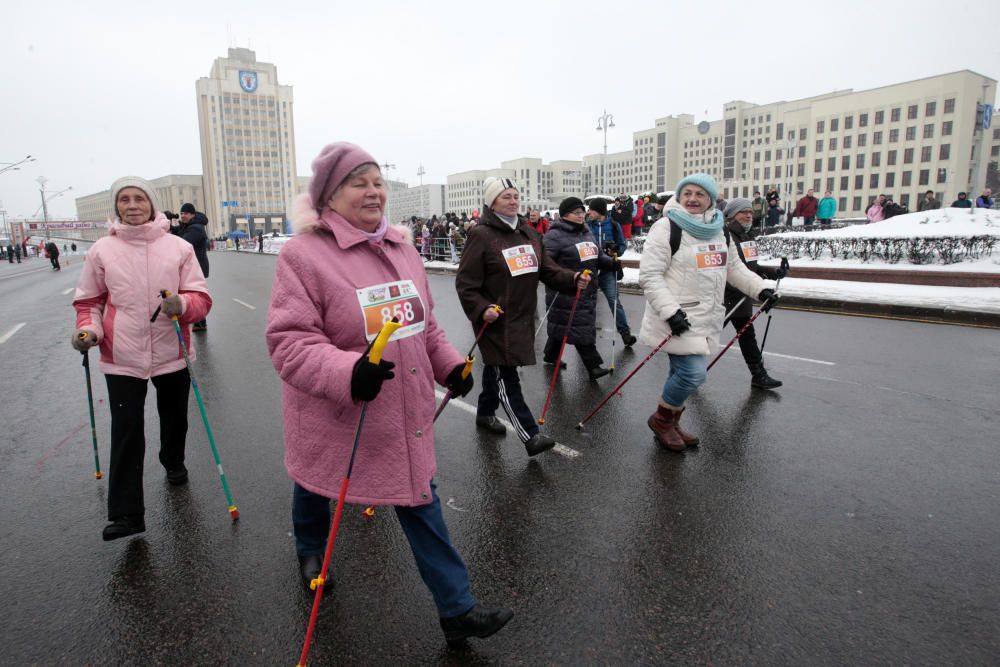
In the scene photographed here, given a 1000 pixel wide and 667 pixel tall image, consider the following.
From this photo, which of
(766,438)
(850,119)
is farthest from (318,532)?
(850,119)

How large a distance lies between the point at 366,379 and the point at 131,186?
2367 millimetres

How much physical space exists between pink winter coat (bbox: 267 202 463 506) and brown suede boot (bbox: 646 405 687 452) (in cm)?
260

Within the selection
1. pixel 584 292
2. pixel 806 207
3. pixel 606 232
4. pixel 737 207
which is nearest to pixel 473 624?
pixel 584 292

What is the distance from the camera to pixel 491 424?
4977 millimetres

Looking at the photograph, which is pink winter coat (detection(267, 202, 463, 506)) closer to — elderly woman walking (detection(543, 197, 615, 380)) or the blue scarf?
the blue scarf

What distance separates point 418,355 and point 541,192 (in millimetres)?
151770

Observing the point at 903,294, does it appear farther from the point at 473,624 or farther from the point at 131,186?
the point at 131,186

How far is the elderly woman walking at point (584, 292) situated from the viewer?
6.46m

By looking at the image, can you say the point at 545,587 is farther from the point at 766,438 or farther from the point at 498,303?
the point at 766,438

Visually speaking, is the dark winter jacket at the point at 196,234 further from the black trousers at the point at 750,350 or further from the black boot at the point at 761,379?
the black boot at the point at 761,379

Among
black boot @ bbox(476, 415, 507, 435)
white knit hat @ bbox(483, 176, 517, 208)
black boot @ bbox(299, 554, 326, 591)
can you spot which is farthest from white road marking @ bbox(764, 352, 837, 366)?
black boot @ bbox(299, 554, 326, 591)

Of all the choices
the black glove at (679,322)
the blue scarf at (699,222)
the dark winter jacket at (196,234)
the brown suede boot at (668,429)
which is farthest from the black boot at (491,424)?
the dark winter jacket at (196,234)

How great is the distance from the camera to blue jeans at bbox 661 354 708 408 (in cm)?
430

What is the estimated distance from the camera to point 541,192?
149625 millimetres
